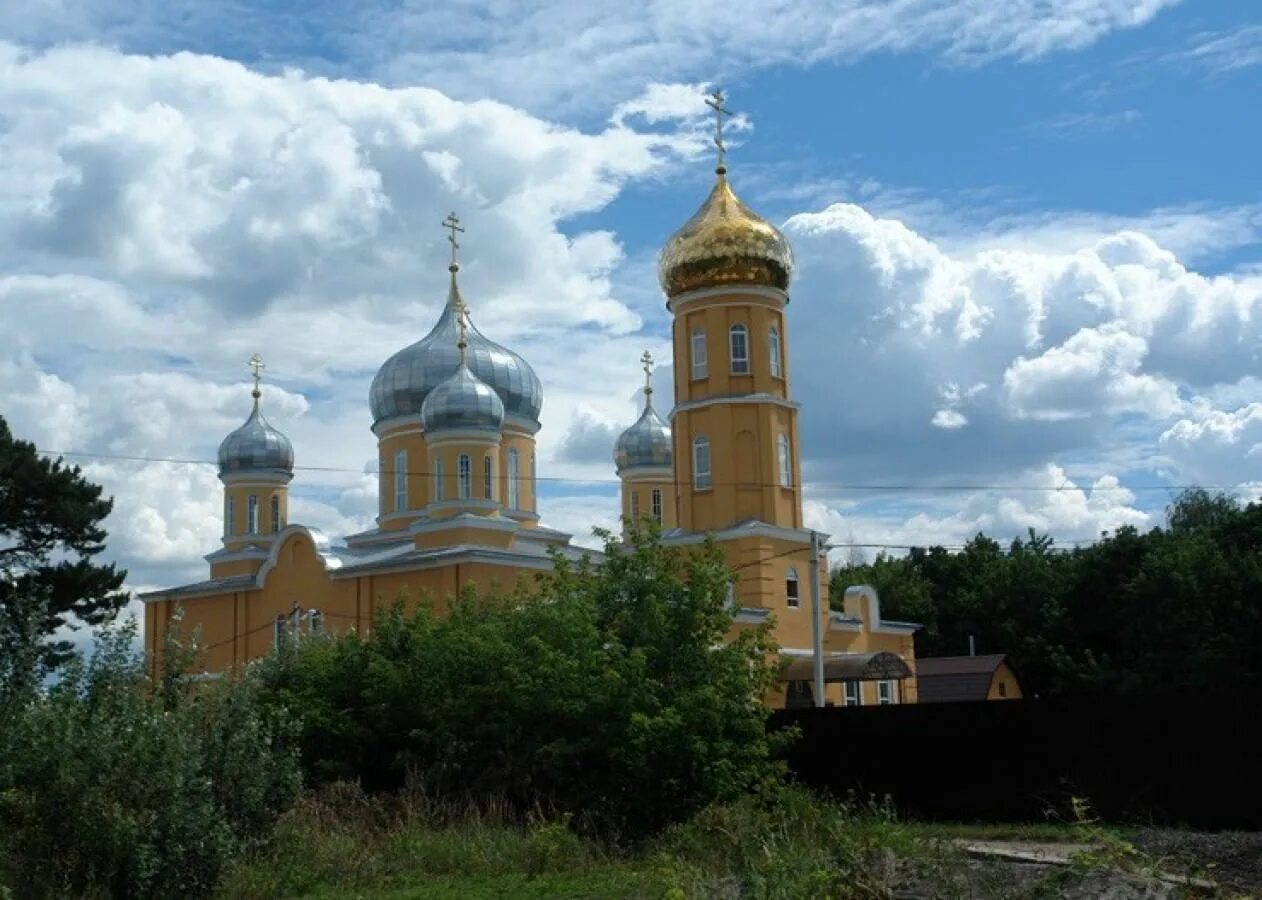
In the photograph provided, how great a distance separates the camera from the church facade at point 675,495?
114 ft

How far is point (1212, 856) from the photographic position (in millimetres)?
12789

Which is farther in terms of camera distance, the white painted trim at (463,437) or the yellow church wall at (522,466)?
the yellow church wall at (522,466)

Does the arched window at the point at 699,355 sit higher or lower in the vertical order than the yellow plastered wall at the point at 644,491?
higher

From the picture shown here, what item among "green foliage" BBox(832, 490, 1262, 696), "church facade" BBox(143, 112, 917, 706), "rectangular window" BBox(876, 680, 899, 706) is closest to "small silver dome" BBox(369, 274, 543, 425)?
"church facade" BBox(143, 112, 917, 706)

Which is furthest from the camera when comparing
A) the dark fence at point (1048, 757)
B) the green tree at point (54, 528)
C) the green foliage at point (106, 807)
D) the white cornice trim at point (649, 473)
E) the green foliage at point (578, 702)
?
the white cornice trim at point (649, 473)

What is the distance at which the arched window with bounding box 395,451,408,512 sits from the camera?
4106cm

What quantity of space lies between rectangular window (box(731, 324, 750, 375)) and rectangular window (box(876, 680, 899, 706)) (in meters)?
Answer: 8.66

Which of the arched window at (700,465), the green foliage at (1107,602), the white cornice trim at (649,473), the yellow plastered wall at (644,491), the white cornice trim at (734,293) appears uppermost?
the white cornice trim at (734,293)

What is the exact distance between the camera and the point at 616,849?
50.7ft

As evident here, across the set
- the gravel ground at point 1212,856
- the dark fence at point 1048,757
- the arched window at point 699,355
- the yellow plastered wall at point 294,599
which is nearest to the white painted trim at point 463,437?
the yellow plastered wall at point 294,599

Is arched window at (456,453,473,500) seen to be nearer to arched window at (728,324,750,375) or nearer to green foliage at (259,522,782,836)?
arched window at (728,324,750,375)

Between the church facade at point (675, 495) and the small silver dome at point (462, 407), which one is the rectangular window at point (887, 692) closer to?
the church facade at point (675, 495)

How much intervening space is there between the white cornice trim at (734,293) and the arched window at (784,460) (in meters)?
3.19

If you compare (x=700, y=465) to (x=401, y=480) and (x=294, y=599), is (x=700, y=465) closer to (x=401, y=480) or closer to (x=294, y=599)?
(x=401, y=480)
